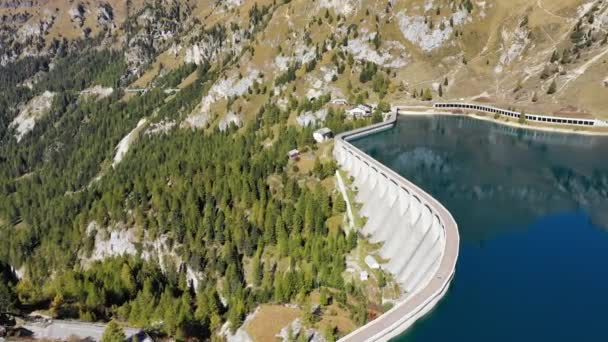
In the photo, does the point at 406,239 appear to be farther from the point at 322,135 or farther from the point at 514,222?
the point at 322,135

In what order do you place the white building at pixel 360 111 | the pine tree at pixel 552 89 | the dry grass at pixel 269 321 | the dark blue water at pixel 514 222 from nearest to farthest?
the dark blue water at pixel 514 222 < the dry grass at pixel 269 321 < the pine tree at pixel 552 89 < the white building at pixel 360 111

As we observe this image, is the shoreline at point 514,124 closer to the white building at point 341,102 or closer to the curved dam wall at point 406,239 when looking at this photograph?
the white building at point 341,102

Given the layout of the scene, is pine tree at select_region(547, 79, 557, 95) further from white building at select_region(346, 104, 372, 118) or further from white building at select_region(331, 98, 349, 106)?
white building at select_region(331, 98, 349, 106)

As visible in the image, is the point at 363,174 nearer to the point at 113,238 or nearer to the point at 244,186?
the point at 244,186

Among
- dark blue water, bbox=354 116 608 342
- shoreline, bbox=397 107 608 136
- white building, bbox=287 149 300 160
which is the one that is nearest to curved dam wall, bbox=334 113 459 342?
dark blue water, bbox=354 116 608 342

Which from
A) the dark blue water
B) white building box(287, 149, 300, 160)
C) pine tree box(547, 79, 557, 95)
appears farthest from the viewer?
pine tree box(547, 79, 557, 95)

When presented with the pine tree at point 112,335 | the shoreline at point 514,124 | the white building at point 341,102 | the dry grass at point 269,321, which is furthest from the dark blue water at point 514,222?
the pine tree at point 112,335
